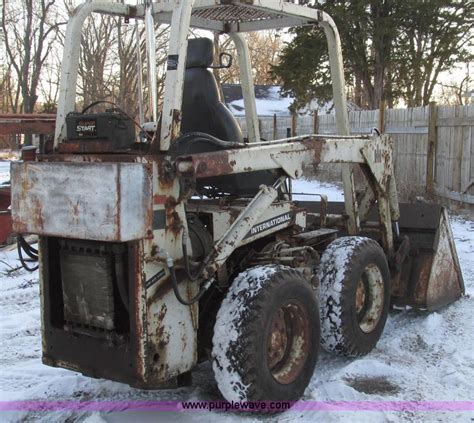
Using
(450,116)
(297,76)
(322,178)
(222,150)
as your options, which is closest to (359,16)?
(297,76)

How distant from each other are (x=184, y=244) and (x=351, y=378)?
5.27 ft

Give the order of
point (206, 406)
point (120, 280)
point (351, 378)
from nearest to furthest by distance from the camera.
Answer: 1. point (120, 280)
2. point (206, 406)
3. point (351, 378)

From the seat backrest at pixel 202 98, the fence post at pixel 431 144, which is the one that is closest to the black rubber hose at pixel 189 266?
the seat backrest at pixel 202 98

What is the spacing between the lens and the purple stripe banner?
11.4 ft

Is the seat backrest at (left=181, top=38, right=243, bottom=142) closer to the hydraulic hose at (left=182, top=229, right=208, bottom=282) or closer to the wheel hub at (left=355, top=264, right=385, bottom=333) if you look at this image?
the hydraulic hose at (left=182, top=229, right=208, bottom=282)

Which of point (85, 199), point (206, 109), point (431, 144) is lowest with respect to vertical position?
point (85, 199)

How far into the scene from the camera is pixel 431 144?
12.0 meters

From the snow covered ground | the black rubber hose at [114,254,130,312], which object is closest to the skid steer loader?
the black rubber hose at [114,254,130,312]

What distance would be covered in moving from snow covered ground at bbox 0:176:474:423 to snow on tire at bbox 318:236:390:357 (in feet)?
0.55

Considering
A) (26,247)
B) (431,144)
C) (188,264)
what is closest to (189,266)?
(188,264)

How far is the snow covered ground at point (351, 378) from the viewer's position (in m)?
3.44

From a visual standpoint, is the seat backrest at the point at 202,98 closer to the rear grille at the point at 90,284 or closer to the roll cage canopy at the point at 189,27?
the roll cage canopy at the point at 189,27

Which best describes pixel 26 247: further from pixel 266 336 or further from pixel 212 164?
pixel 266 336

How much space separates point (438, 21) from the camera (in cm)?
2062
